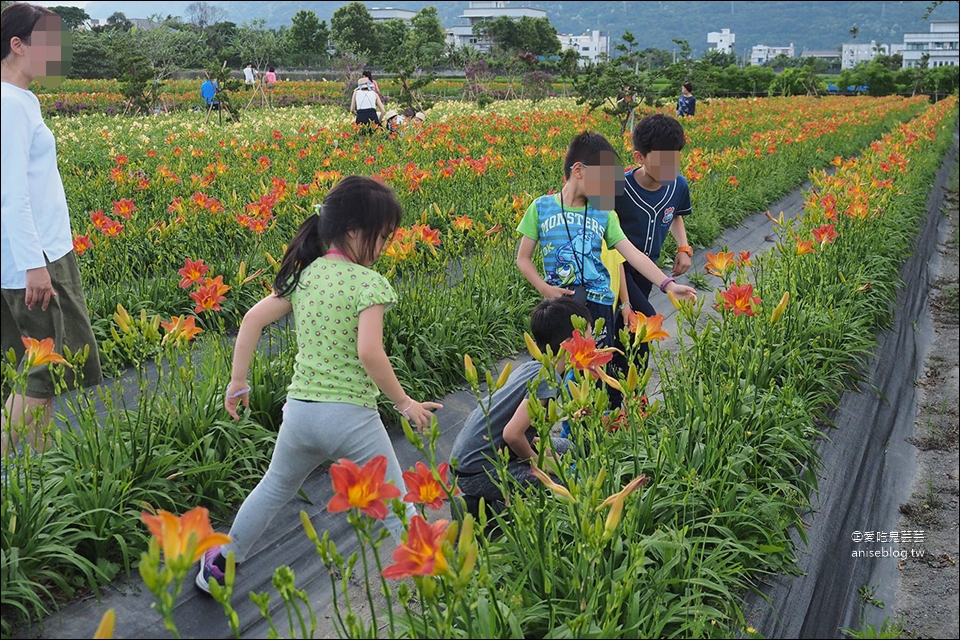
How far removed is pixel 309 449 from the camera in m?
2.43

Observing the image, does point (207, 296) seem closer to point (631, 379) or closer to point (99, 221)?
point (631, 379)

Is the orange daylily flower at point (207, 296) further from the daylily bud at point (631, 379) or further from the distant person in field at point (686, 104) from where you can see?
the distant person in field at point (686, 104)

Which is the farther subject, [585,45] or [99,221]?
[585,45]

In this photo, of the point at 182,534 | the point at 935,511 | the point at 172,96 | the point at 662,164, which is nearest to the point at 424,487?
the point at 182,534

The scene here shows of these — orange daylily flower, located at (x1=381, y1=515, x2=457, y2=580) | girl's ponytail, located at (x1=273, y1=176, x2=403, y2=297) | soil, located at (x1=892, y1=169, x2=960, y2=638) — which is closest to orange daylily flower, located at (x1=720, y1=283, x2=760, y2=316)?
soil, located at (x1=892, y1=169, x2=960, y2=638)

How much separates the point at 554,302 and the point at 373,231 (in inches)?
28.7

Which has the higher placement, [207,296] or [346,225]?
[346,225]

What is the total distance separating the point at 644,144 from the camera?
3729mm

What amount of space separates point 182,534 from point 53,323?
1.68 meters

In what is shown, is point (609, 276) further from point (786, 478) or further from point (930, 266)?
point (930, 266)

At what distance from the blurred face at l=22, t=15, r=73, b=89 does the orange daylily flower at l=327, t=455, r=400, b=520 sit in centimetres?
182

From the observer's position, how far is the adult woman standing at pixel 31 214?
2.56 m

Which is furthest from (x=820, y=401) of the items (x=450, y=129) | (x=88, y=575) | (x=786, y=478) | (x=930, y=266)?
(x=450, y=129)

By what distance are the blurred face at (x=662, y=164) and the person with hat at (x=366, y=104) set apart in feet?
29.1
